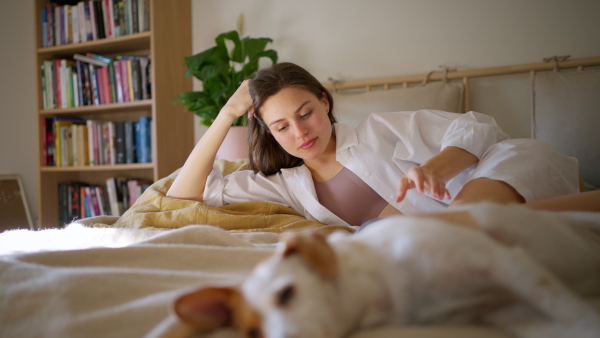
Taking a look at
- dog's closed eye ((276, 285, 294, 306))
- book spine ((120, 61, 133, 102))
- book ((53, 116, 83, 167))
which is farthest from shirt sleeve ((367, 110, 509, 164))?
book ((53, 116, 83, 167))

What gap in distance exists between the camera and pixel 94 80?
251 cm

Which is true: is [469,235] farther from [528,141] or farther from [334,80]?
[334,80]

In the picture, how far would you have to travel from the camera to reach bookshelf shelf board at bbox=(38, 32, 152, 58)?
235 centimetres

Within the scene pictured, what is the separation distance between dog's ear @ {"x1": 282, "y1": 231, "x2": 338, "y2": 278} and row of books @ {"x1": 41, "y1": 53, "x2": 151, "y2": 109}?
86.9 inches

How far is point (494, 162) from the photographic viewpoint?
92cm

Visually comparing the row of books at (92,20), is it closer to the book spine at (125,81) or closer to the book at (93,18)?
the book at (93,18)

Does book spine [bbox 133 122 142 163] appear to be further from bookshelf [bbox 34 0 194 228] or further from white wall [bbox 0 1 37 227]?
white wall [bbox 0 1 37 227]

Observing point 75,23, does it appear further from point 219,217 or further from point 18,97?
point 219,217

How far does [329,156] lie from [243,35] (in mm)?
1213

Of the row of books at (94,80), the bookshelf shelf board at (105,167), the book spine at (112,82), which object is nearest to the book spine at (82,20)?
the row of books at (94,80)

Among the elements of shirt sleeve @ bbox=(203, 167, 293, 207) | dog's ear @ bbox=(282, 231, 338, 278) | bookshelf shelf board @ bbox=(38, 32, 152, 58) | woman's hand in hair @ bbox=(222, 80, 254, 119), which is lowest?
shirt sleeve @ bbox=(203, 167, 293, 207)

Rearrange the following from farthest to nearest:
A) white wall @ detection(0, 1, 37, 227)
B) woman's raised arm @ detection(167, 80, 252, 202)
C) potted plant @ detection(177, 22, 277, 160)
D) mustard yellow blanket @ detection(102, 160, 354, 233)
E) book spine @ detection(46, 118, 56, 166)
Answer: white wall @ detection(0, 1, 37, 227)
book spine @ detection(46, 118, 56, 166)
potted plant @ detection(177, 22, 277, 160)
woman's raised arm @ detection(167, 80, 252, 202)
mustard yellow blanket @ detection(102, 160, 354, 233)

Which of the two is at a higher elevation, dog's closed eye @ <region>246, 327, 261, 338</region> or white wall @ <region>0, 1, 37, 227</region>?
white wall @ <region>0, 1, 37, 227</region>

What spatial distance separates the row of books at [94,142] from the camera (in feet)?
8.11
